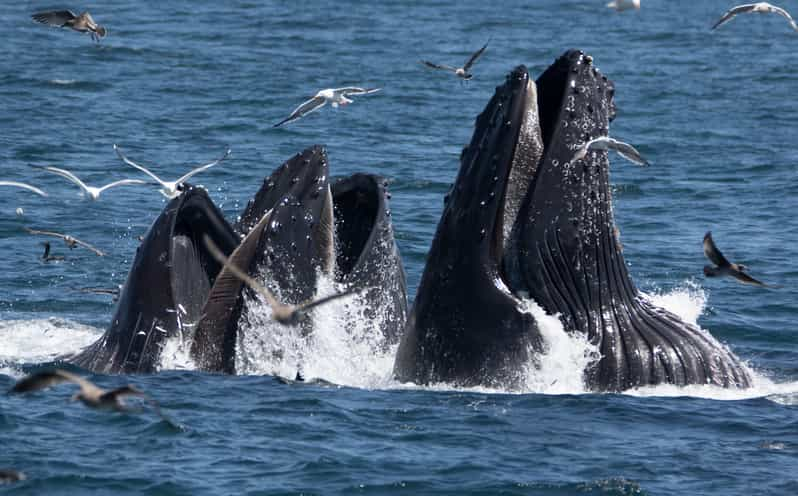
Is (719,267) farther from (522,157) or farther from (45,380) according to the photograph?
(45,380)

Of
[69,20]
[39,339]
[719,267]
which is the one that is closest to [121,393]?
[719,267]

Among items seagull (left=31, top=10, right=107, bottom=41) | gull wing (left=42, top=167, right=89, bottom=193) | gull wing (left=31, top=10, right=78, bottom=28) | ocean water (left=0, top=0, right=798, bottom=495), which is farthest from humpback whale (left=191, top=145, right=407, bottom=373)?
gull wing (left=31, top=10, right=78, bottom=28)

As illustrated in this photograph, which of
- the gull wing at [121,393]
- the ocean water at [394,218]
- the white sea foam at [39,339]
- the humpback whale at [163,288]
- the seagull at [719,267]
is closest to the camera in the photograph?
the gull wing at [121,393]

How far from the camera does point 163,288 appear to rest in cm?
1262

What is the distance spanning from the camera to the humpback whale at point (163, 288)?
12.6 m

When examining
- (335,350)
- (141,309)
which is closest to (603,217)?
(335,350)

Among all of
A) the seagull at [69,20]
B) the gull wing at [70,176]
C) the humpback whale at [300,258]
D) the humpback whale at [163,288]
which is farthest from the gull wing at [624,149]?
the seagull at [69,20]

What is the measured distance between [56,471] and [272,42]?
3606 cm

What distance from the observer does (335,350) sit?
13.4 metres

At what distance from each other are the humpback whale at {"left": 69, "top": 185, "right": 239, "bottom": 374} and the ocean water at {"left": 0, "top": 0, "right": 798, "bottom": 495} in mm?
206

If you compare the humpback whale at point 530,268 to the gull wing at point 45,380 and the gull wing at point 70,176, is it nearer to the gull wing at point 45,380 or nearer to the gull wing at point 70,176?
the gull wing at point 45,380

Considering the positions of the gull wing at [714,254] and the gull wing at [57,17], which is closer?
the gull wing at [714,254]

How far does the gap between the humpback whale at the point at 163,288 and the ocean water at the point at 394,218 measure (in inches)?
8.1

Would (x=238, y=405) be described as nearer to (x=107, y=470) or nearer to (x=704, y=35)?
(x=107, y=470)
